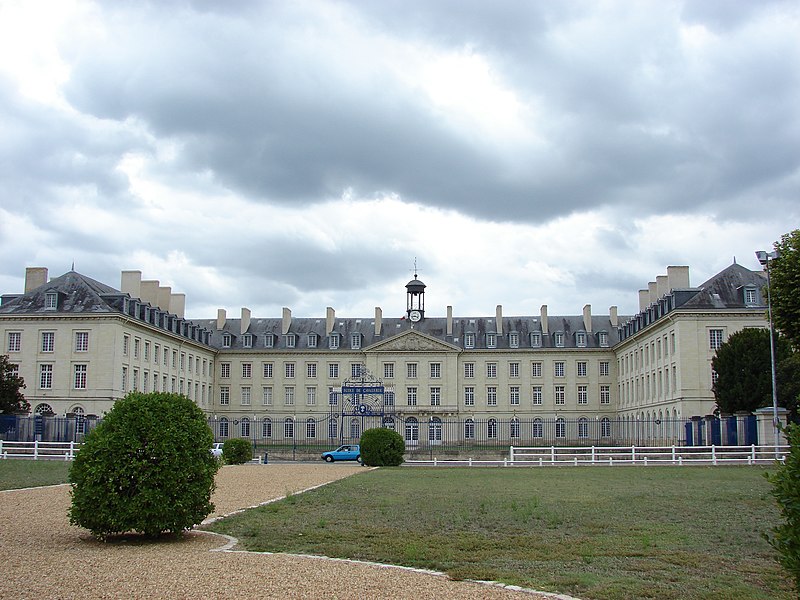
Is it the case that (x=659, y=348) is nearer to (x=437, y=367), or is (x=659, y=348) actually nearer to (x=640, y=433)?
(x=640, y=433)

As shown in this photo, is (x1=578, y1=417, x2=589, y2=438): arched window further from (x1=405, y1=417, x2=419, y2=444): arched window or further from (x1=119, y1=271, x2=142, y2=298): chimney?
(x1=119, y1=271, x2=142, y2=298): chimney

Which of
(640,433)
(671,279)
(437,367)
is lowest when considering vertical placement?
(640,433)

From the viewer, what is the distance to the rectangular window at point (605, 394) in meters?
64.3

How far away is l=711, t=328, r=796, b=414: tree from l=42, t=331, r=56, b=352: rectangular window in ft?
118

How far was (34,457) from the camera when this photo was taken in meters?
30.6

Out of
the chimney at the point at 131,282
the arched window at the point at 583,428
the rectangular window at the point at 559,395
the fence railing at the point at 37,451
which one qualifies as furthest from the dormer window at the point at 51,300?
the arched window at the point at 583,428

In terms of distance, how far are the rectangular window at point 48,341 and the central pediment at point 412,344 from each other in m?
24.2

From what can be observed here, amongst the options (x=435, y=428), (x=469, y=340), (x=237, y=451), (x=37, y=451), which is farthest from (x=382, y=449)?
(x=469, y=340)

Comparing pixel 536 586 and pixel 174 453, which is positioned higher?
pixel 174 453

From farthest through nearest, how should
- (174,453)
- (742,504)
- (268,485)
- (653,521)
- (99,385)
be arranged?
(99,385) < (268,485) < (742,504) < (653,521) < (174,453)

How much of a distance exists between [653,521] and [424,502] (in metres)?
4.48

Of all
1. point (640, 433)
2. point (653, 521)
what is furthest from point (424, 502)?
point (640, 433)

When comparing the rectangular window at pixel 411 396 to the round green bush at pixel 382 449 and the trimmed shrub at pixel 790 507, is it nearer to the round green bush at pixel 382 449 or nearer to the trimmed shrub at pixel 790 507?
the round green bush at pixel 382 449

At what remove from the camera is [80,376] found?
47.2 m
